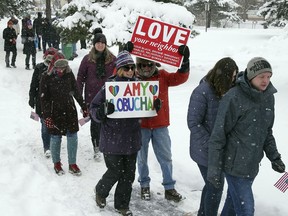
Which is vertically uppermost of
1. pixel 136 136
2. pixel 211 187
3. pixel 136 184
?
pixel 136 136

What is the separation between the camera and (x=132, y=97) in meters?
4.55

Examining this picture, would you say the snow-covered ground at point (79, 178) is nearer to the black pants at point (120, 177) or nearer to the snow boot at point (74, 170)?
the snow boot at point (74, 170)

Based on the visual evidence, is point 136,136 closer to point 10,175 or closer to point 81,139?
point 10,175

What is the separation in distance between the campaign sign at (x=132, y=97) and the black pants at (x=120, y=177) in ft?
1.64

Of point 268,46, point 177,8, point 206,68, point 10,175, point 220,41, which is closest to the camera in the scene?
point 10,175

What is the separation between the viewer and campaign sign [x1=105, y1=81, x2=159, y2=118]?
14.6 feet

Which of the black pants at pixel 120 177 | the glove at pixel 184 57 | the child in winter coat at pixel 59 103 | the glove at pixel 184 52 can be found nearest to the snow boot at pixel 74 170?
the child in winter coat at pixel 59 103

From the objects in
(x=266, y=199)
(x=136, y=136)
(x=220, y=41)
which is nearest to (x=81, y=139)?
(x=136, y=136)

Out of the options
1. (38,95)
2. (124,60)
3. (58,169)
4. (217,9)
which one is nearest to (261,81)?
(124,60)

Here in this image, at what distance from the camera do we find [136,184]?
575 cm

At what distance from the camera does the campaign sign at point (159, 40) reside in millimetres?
4781

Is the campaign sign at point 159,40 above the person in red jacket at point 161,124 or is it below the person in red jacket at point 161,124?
above

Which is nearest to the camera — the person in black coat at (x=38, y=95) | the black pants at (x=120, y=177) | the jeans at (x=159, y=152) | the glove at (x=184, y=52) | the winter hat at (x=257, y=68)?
the winter hat at (x=257, y=68)

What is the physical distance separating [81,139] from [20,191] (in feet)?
8.54
